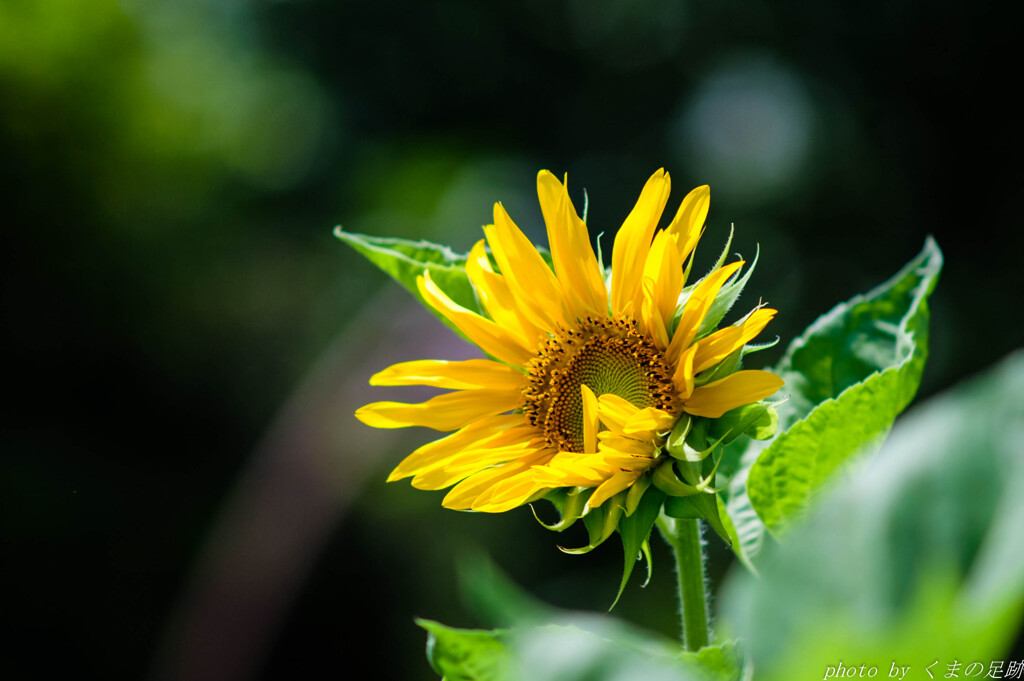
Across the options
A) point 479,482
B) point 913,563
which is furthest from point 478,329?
point 913,563

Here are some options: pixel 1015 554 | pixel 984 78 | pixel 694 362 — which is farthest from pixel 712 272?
pixel 984 78

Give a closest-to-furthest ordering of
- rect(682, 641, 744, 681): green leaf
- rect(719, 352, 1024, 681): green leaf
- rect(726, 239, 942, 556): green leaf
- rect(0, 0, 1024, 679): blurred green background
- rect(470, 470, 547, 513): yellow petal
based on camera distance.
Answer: rect(719, 352, 1024, 681): green leaf < rect(682, 641, 744, 681): green leaf < rect(726, 239, 942, 556): green leaf < rect(470, 470, 547, 513): yellow petal < rect(0, 0, 1024, 679): blurred green background

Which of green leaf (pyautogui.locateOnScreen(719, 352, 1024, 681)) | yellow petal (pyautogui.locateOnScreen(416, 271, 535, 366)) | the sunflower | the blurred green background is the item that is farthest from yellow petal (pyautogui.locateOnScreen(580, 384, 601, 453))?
the blurred green background

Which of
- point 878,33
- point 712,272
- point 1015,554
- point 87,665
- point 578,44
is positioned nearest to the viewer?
Result: point 1015,554

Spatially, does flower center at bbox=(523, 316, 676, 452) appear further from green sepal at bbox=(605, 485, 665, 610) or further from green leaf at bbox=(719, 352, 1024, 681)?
green leaf at bbox=(719, 352, 1024, 681)

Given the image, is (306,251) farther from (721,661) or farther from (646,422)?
(721,661)

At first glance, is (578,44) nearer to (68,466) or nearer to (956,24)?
(956,24)
